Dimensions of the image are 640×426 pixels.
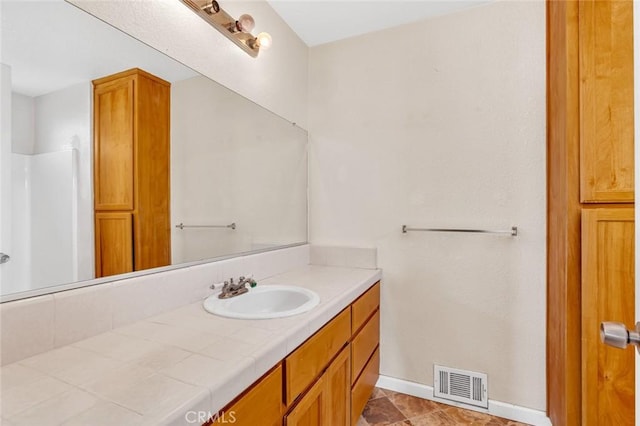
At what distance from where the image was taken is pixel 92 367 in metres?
0.71

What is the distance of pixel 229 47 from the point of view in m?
1.48

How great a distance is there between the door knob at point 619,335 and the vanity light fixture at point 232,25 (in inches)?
64.8

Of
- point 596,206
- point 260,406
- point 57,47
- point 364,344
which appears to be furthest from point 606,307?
point 57,47

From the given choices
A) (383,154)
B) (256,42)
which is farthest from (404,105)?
(256,42)

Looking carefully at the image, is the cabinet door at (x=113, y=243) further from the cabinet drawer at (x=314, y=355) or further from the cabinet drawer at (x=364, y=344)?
the cabinet drawer at (x=364, y=344)

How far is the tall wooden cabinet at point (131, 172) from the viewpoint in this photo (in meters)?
0.96

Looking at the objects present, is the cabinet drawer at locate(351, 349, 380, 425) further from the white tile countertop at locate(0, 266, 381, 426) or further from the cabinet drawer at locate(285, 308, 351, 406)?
the white tile countertop at locate(0, 266, 381, 426)

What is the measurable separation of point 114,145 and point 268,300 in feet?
3.06

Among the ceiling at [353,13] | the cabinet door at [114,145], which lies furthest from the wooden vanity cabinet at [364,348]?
the ceiling at [353,13]

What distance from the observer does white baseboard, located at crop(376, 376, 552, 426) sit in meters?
1.66

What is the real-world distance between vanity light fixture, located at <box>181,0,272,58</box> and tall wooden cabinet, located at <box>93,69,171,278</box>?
15.1 inches

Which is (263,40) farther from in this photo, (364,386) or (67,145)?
(364,386)

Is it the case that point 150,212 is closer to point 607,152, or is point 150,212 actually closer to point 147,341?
point 147,341

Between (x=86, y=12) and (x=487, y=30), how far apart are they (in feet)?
6.56
